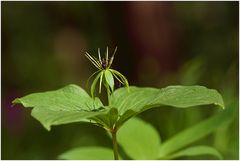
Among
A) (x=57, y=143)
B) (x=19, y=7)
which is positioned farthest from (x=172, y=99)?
(x=19, y=7)

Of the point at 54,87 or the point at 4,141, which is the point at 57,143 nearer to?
the point at 4,141

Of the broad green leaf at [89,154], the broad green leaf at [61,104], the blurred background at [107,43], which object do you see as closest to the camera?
the broad green leaf at [61,104]

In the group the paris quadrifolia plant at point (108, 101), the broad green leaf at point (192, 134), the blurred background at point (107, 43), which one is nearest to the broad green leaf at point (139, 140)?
the broad green leaf at point (192, 134)

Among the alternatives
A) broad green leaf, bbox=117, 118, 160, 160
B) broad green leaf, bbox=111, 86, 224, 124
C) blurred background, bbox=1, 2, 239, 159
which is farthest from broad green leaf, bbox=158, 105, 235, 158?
blurred background, bbox=1, 2, 239, 159

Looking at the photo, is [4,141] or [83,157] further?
[4,141]

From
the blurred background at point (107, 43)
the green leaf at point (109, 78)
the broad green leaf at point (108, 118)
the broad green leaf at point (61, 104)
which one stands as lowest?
the blurred background at point (107, 43)

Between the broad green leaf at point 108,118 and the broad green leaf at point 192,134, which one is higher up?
the broad green leaf at point 108,118

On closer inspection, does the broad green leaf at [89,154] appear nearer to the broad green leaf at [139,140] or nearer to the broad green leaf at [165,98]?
the broad green leaf at [139,140]
